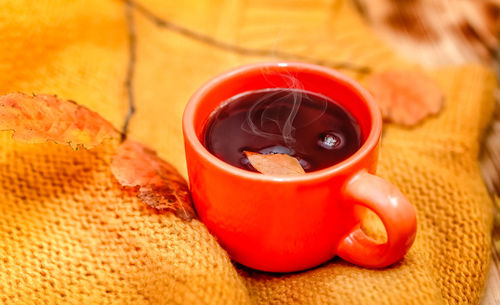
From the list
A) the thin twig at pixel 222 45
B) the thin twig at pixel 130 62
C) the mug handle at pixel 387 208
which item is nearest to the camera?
the mug handle at pixel 387 208

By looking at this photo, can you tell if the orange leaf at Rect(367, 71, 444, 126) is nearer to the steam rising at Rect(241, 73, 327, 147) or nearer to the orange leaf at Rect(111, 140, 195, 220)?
the steam rising at Rect(241, 73, 327, 147)

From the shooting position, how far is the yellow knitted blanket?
0.45 meters

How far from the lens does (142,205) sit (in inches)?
19.6

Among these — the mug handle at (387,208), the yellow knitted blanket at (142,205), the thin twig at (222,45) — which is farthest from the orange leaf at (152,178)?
the thin twig at (222,45)

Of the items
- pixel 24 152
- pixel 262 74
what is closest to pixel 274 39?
pixel 262 74

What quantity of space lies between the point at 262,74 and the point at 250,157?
4.3 inches

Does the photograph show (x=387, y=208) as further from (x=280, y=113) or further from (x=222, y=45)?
(x=222, y=45)

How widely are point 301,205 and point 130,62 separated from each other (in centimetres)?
38

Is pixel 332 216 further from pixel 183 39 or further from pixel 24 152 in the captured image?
pixel 183 39

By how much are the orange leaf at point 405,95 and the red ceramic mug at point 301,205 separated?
0.17 metres

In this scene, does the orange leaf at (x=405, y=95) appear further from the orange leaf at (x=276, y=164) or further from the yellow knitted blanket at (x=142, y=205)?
the orange leaf at (x=276, y=164)

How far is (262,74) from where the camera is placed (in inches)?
20.6

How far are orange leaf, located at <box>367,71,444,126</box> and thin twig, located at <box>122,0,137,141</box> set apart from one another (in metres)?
0.30

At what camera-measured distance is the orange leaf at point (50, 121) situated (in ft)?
1.59
